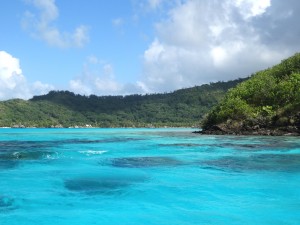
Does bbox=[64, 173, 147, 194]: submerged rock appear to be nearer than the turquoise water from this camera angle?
No

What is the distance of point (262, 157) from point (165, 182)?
36.5 feet

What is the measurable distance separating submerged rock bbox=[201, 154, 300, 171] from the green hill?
117 ft

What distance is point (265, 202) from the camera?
13.0 m

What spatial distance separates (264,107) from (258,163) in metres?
45.5

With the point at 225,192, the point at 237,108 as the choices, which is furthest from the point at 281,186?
the point at 237,108

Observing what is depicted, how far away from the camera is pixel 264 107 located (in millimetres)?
64750

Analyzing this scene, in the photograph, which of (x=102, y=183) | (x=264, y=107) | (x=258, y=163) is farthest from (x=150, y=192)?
(x=264, y=107)

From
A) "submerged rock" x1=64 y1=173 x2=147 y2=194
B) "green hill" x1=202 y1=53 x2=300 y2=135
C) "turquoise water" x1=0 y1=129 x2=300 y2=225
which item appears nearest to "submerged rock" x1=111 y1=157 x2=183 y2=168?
"turquoise water" x1=0 y1=129 x2=300 y2=225

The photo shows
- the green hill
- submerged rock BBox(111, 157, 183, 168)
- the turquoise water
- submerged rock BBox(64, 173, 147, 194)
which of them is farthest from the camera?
the green hill

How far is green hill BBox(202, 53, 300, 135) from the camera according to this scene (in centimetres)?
6012

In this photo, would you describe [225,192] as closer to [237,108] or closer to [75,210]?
→ [75,210]

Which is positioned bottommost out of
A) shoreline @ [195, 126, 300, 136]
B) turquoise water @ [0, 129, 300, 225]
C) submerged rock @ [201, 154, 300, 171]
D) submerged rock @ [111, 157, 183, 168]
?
turquoise water @ [0, 129, 300, 225]

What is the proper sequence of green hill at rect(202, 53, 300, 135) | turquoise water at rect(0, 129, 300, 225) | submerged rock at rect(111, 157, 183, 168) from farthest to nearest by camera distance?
green hill at rect(202, 53, 300, 135)
submerged rock at rect(111, 157, 183, 168)
turquoise water at rect(0, 129, 300, 225)

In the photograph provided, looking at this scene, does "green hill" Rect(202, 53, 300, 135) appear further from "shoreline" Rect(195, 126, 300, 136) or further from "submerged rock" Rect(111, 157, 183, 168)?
"submerged rock" Rect(111, 157, 183, 168)
